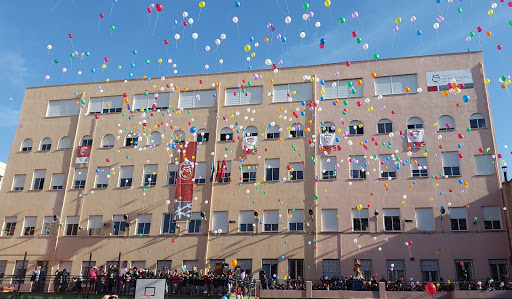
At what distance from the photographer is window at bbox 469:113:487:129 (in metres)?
32.6

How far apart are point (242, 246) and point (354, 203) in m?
8.62

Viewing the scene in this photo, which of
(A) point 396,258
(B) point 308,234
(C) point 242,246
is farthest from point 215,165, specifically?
(A) point 396,258

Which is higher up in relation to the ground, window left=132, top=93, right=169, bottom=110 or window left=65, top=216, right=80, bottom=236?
window left=132, top=93, right=169, bottom=110

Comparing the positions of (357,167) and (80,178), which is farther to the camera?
(80,178)

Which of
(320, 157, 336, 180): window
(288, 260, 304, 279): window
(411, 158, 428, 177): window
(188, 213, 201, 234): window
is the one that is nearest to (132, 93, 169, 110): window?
(188, 213, 201, 234): window

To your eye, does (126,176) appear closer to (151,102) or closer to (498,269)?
(151,102)

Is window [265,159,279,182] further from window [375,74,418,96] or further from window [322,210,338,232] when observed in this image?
window [375,74,418,96]

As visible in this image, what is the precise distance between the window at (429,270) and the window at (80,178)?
26580 mm

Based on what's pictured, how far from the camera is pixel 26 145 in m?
39.5

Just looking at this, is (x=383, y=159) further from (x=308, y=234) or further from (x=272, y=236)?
(x=272, y=236)

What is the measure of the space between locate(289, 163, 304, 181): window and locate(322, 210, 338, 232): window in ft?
10.7

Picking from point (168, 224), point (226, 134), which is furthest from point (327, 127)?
point (168, 224)

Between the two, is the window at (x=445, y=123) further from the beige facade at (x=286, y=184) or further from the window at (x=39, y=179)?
the window at (x=39, y=179)

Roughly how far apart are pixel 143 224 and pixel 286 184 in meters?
11.4
